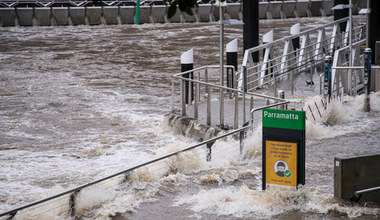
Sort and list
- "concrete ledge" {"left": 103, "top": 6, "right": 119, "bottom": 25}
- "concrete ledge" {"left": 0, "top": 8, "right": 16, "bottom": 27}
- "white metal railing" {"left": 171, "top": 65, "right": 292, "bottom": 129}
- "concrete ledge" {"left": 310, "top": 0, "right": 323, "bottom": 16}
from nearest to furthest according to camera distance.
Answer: "white metal railing" {"left": 171, "top": 65, "right": 292, "bottom": 129} → "concrete ledge" {"left": 0, "top": 8, "right": 16, "bottom": 27} → "concrete ledge" {"left": 103, "top": 6, "right": 119, "bottom": 25} → "concrete ledge" {"left": 310, "top": 0, "right": 323, "bottom": 16}

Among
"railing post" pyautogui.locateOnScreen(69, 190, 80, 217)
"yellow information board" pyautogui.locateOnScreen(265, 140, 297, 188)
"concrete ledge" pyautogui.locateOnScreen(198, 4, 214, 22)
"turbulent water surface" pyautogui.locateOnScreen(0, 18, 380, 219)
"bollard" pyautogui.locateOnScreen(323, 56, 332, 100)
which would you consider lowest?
"turbulent water surface" pyautogui.locateOnScreen(0, 18, 380, 219)

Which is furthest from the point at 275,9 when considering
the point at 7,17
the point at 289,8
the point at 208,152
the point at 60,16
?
the point at 208,152

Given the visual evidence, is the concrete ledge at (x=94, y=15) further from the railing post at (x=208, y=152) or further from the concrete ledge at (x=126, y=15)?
the railing post at (x=208, y=152)

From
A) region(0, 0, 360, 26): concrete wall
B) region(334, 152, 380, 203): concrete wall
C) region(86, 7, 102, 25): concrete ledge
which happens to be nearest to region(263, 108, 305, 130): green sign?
region(334, 152, 380, 203): concrete wall

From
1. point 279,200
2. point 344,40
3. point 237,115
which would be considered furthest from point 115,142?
point 344,40

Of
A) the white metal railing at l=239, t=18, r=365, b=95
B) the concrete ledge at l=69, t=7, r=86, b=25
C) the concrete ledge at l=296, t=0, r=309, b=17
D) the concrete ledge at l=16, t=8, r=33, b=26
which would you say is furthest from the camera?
the concrete ledge at l=296, t=0, r=309, b=17

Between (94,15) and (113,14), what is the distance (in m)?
1.17

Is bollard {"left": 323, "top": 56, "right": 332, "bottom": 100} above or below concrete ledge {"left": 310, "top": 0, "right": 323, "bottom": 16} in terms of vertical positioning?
below

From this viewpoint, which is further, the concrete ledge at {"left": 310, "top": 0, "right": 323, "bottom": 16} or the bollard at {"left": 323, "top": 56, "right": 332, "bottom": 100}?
the concrete ledge at {"left": 310, "top": 0, "right": 323, "bottom": 16}

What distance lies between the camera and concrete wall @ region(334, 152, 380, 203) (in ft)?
23.1

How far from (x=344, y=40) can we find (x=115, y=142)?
9.48 meters

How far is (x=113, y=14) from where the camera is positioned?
35.9 meters

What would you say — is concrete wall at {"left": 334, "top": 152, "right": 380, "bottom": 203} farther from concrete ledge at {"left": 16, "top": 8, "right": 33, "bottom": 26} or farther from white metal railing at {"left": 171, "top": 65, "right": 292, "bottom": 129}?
concrete ledge at {"left": 16, "top": 8, "right": 33, "bottom": 26}

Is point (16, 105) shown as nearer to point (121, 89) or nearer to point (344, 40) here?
point (121, 89)
